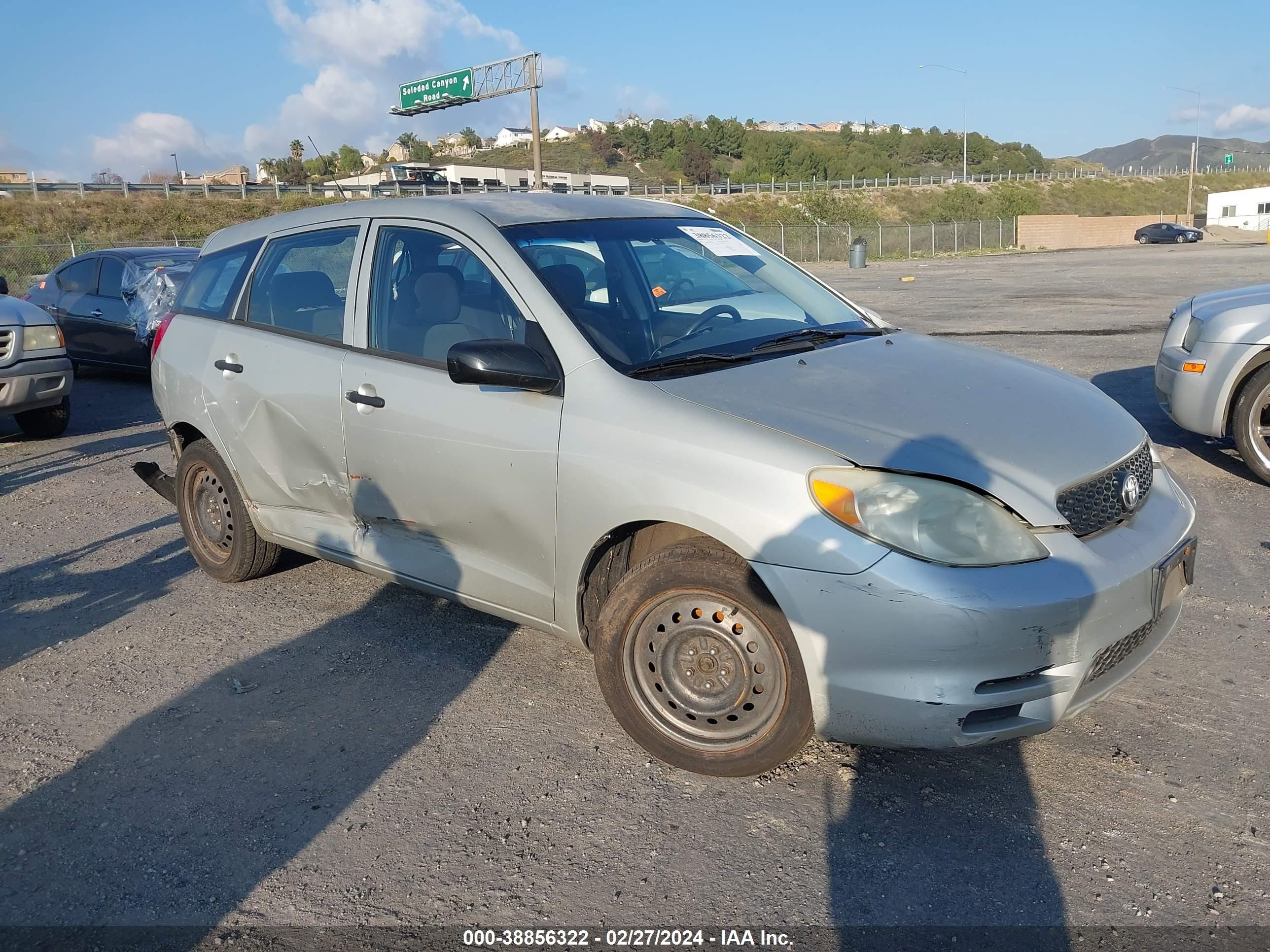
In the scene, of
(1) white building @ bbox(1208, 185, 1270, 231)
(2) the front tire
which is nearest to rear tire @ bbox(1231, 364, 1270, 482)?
(2) the front tire

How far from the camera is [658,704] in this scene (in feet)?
11.1

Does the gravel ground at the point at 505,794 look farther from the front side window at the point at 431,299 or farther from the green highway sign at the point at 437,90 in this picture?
the green highway sign at the point at 437,90

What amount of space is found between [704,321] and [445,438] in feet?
3.56

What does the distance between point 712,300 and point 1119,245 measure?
62.7m

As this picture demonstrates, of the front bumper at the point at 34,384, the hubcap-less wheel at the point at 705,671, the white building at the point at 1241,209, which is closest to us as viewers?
the hubcap-less wheel at the point at 705,671

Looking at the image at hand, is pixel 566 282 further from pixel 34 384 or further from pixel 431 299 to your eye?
pixel 34 384

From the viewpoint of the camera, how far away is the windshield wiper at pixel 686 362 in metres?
3.57

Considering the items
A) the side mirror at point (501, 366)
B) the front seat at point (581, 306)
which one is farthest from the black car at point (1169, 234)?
the side mirror at point (501, 366)

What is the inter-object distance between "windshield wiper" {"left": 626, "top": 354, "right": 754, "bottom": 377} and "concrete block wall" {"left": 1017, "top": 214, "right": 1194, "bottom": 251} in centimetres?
5433

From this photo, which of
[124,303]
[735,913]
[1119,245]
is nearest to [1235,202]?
[1119,245]

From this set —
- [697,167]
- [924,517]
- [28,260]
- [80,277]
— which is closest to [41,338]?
[80,277]

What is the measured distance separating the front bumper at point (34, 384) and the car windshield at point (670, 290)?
21.5 feet

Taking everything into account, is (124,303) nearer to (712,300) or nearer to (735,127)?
(712,300)

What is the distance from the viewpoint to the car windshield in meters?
3.79
